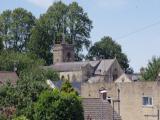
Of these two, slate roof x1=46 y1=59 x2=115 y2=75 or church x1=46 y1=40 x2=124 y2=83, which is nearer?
church x1=46 y1=40 x2=124 y2=83

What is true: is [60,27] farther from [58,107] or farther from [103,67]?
[58,107]

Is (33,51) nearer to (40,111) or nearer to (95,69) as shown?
(95,69)

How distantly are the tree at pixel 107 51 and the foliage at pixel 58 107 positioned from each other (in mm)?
95637

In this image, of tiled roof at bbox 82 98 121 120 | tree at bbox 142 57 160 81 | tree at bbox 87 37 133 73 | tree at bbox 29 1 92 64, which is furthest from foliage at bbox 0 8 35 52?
tiled roof at bbox 82 98 121 120

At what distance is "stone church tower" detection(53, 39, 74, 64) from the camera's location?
Result: 12488 cm

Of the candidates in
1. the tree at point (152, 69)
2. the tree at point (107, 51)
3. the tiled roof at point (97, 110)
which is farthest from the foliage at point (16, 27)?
the tiled roof at point (97, 110)

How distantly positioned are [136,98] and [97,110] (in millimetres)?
10849

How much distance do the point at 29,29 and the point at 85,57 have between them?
14579mm

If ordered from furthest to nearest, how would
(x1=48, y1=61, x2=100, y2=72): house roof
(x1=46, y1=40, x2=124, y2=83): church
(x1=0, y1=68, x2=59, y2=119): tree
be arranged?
(x1=48, y1=61, x2=100, y2=72): house roof
(x1=46, y1=40, x2=124, y2=83): church
(x1=0, y1=68, x2=59, y2=119): tree

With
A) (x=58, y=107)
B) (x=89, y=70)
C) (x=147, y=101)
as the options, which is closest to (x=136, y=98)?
(x=147, y=101)

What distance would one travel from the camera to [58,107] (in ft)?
118

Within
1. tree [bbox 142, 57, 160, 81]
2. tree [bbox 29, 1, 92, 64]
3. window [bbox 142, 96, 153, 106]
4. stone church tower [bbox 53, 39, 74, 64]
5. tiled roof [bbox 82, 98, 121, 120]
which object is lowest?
tiled roof [bbox 82, 98, 121, 120]

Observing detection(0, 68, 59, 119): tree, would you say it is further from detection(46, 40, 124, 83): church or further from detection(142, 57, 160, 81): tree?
detection(46, 40, 124, 83): church

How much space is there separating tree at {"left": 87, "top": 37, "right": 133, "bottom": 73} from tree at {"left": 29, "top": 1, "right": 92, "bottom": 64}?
16.9 ft
